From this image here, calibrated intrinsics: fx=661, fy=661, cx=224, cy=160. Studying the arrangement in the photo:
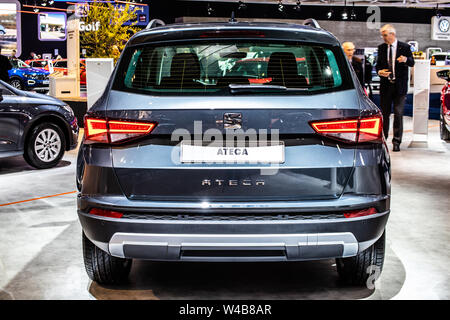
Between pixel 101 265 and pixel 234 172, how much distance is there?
1.13 metres

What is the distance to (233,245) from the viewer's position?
3.12 m

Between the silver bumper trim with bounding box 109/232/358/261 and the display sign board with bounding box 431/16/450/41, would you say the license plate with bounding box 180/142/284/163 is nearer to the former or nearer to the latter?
the silver bumper trim with bounding box 109/232/358/261

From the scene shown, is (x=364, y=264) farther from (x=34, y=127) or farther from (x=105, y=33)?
(x=105, y=33)

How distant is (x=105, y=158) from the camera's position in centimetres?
325

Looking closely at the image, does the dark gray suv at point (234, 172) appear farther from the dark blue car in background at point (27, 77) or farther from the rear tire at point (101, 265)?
the dark blue car in background at point (27, 77)

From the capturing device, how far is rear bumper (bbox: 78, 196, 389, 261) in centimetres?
311

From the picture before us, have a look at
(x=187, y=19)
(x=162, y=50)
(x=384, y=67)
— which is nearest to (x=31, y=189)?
(x=162, y=50)

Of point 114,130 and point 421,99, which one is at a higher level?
point 114,130

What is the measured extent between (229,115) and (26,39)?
3632cm

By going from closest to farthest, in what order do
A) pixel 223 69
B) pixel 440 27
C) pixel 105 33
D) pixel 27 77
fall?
pixel 223 69
pixel 105 33
pixel 27 77
pixel 440 27

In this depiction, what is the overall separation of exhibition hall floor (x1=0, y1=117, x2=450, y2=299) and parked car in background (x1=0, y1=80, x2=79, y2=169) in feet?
6.15

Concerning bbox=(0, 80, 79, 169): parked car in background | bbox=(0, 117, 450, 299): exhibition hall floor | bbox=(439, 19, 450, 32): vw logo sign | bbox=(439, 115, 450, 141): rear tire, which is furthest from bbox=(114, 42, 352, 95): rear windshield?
bbox=(439, 19, 450, 32): vw logo sign

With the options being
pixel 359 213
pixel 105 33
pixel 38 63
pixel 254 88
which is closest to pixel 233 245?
pixel 359 213

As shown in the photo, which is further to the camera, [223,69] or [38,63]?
[38,63]
